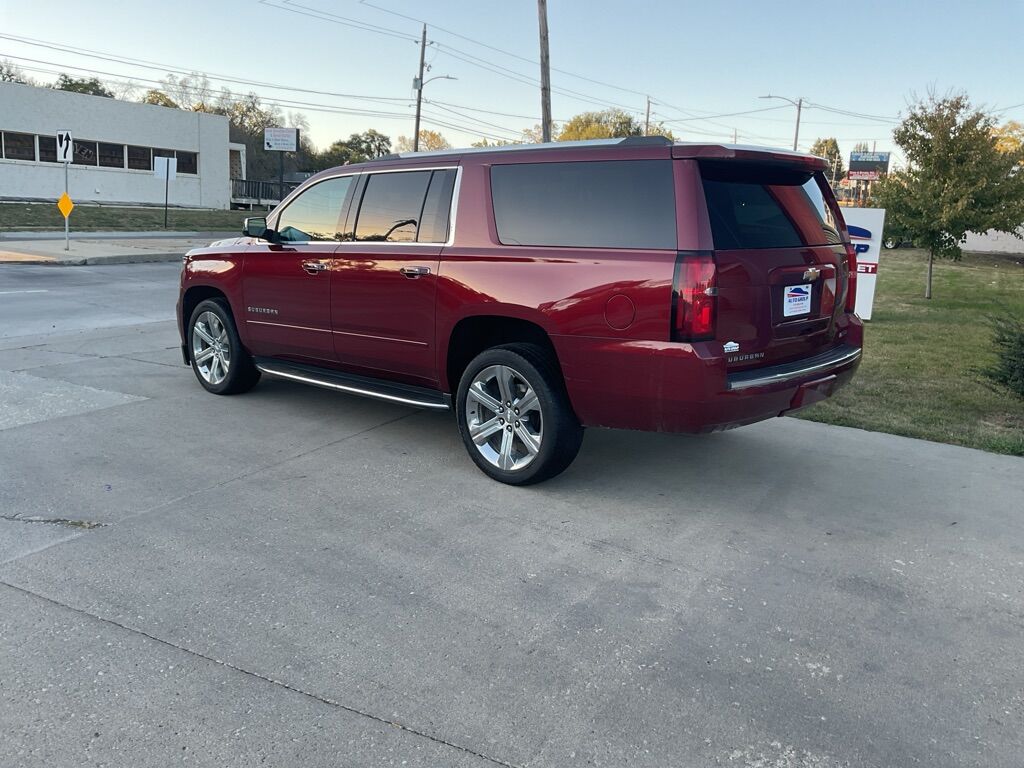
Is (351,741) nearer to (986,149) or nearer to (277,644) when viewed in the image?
(277,644)

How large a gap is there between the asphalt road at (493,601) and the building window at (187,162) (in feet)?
141

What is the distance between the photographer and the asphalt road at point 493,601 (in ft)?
9.12

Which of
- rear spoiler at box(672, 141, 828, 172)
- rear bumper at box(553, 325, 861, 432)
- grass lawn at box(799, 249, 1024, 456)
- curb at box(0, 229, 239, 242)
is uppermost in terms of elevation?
rear spoiler at box(672, 141, 828, 172)

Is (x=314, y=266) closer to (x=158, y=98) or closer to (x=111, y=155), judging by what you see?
Answer: (x=111, y=155)

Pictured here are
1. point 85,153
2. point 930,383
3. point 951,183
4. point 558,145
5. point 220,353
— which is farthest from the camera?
point 85,153

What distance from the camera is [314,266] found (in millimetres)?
6133

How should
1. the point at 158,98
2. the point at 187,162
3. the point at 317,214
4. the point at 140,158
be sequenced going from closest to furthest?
the point at 317,214 → the point at 140,158 → the point at 187,162 → the point at 158,98

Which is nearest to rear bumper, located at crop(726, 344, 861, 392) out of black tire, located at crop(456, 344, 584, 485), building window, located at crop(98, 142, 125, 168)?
black tire, located at crop(456, 344, 584, 485)

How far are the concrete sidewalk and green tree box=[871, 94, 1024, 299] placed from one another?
14032mm

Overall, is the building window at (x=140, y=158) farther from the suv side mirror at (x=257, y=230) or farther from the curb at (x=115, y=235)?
the suv side mirror at (x=257, y=230)

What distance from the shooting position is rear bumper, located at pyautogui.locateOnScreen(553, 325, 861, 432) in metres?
4.28

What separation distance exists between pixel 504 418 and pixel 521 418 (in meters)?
0.12

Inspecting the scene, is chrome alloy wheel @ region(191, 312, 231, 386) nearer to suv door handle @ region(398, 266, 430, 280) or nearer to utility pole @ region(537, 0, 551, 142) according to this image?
suv door handle @ region(398, 266, 430, 280)

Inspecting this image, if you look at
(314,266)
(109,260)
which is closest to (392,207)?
(314,266)
